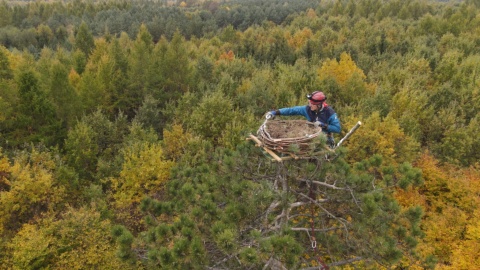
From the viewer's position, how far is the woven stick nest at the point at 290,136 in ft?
22.9

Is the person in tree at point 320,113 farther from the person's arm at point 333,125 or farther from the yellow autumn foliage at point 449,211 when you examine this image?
the yellow autumn foliage at point 449,211

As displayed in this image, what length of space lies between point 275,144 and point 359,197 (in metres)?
2.45

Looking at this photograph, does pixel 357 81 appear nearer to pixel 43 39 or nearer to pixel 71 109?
pixel 71 109

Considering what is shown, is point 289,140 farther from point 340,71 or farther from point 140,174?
point 340,71

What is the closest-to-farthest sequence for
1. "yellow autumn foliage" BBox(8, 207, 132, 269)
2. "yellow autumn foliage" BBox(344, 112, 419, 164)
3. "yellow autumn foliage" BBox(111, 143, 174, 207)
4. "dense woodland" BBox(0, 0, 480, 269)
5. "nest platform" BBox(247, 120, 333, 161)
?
"nest platform" BBox(247, 120, 333, 161) < "dense woodland" BBox(0, 0, 480, 269) < "yellow autumn foliage" BBox(8, 207, 132, 269) < "yellow autumn foliage" BBox(111, 143, 174, 207) < "yellow autumn foliage" BBox(344, 112, 419, 164)

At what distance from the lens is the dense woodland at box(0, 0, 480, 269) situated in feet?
25.7

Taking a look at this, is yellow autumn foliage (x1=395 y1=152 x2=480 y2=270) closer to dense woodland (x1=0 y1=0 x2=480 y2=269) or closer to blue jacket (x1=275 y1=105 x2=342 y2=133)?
dense woodland (x1=0 y1=0 x2=480 y2=269)

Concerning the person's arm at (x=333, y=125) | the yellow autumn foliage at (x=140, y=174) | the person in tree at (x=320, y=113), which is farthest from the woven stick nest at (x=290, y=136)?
the yellow autumn foliage at (x=140, y=174)

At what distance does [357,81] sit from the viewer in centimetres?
3130

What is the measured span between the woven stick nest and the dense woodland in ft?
2.21

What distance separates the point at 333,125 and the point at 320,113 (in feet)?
1.88

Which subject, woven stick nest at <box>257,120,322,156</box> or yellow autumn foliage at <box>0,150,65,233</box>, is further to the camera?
yellow autumn foliage at <box>0,150,65,233</box>

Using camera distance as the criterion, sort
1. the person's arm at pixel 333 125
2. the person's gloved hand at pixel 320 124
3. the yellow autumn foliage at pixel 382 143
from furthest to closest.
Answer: the yellow autumn foliage at pixel 382 143 → the person's arm at pixel 333 125 → the person's gloved hand at pixel 320 124

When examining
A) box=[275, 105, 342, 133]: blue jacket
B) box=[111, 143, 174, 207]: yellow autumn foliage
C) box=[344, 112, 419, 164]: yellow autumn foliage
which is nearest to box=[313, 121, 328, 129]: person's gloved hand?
box=[275, 105, 342, 133]: blue jacket
